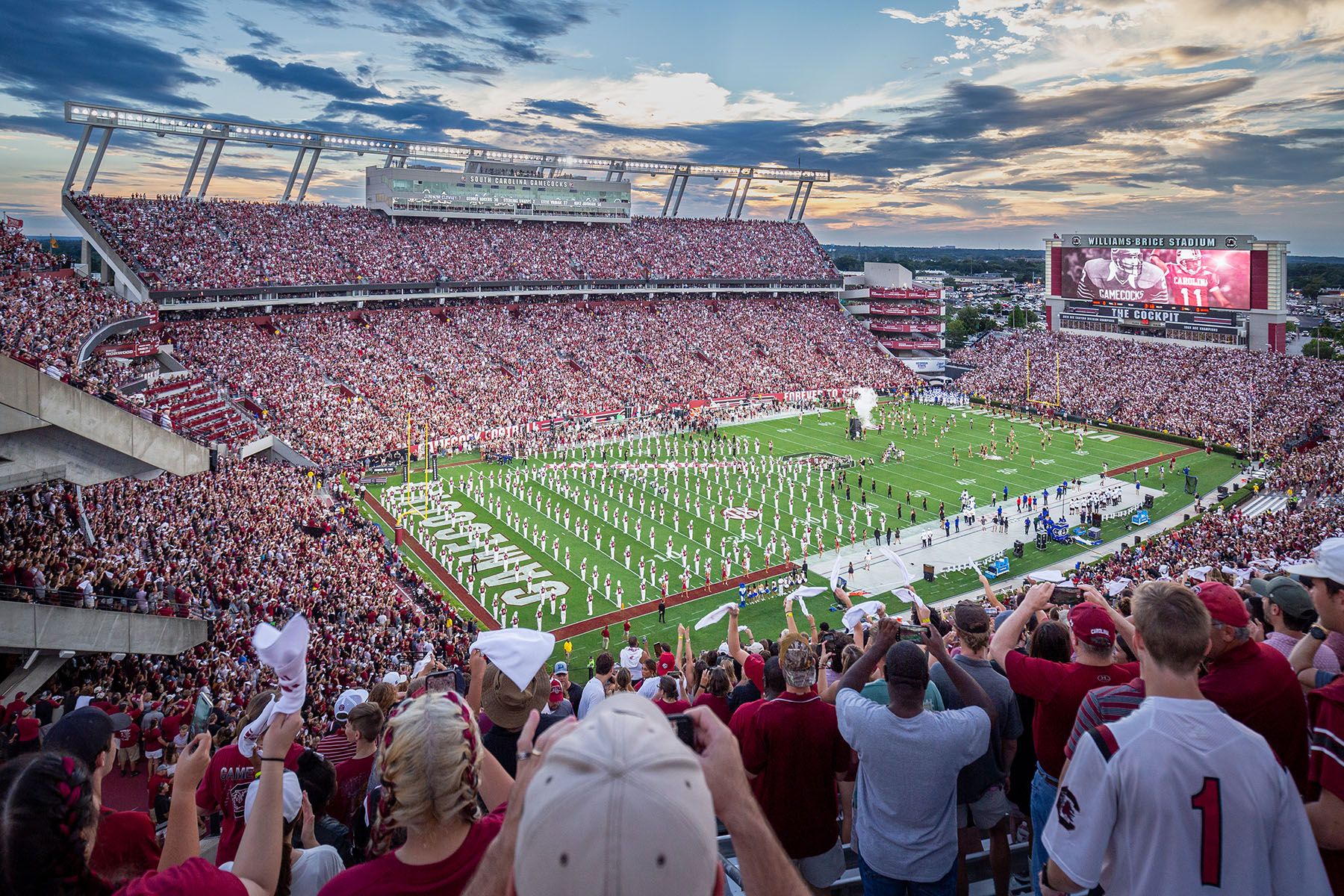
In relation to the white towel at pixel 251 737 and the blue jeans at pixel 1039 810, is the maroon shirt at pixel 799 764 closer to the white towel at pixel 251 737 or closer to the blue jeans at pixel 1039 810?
the blue jeans at pixel 1039 810

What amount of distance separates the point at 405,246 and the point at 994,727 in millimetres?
51401

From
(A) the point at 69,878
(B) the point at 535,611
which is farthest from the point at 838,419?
(A) the point at 69,878

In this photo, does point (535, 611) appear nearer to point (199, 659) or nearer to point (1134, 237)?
point (199, 659)

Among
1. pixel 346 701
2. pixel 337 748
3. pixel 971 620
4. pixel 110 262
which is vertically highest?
pixel 110 262

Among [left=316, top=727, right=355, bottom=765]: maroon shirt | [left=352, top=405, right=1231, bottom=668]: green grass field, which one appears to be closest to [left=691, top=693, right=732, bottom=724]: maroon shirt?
[left=316, top=727, right=355, bottom=765]: maroon shirt

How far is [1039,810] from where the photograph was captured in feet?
12.0

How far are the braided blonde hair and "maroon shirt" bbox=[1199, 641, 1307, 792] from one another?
2.87 m

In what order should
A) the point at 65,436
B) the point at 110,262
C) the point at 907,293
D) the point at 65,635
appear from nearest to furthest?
the point at 65,635 < the point at 65,436 < the point at 110,262 < the point at 907,293

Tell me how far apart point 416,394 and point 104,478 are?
23995 millimetres

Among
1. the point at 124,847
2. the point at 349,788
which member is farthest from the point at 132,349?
the point at 124,847

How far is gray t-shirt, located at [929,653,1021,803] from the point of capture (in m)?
4.14

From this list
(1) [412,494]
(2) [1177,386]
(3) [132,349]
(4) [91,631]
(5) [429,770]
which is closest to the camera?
(5) [429,770]

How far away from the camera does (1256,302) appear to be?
1779 inches

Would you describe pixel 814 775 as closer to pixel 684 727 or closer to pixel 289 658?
pixel 684 727
